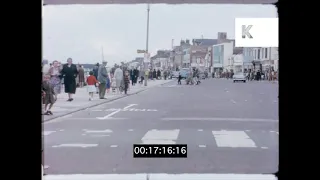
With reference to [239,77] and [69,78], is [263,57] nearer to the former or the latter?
[239,77]

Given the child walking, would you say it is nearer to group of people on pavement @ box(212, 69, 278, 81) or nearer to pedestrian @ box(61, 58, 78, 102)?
pedestrian @ box(61, 58, 78, 102)

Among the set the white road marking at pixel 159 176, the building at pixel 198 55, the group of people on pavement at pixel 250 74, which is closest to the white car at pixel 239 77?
the group of people on pavement at pixel 250 74

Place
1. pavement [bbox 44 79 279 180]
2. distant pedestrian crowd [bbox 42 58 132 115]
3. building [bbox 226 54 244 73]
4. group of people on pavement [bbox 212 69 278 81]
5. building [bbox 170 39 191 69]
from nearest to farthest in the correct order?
1. pavement [bbox 44 79 279 180]
2. building [bbox 226 54 244 73]
3. building [bbox 170 39 191 69]
4. group of people on pavement [bbox 212 69 278 81]
5. distant pedestrian crowd [bbox 42 58 132 115]

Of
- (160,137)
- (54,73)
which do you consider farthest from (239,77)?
(54,73)

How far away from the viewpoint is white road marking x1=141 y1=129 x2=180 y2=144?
34.8 feet

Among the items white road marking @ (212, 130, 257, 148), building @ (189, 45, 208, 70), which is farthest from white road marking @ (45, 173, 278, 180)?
building @ (189, 45, 208, 70)
